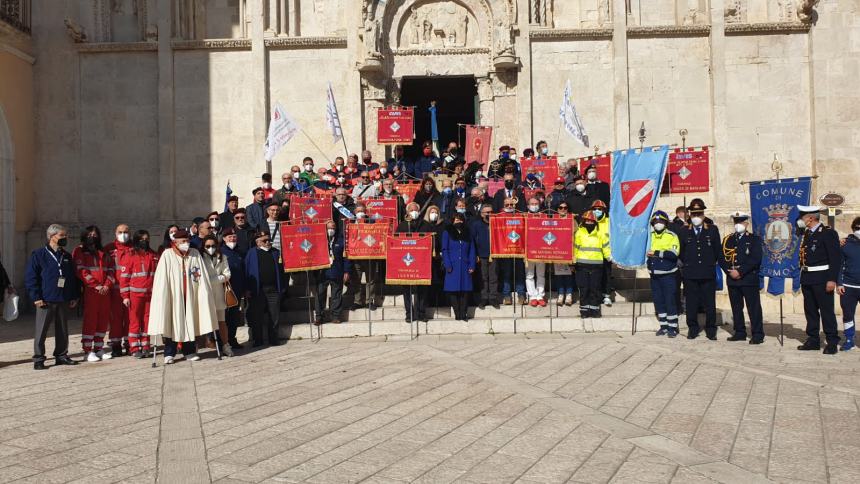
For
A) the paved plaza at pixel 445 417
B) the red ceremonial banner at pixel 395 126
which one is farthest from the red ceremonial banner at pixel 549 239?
the red ceremonial banner at pixel 395 126

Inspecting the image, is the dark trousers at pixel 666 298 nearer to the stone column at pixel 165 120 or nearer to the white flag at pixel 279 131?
the white flag at pixel 279 131

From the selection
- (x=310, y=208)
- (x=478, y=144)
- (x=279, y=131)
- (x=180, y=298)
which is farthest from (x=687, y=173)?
(x=180, y=298)

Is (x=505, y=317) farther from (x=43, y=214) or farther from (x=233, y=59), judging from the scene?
(x=43, y=214)

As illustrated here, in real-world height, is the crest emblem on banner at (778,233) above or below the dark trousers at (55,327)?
above

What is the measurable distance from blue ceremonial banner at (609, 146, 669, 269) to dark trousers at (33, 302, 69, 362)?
8713 mm

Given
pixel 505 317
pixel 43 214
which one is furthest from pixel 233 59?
pixel 505 317

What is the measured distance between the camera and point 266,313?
11.2 m

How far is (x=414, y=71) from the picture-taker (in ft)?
61.1

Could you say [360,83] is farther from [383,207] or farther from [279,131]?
[383,207]

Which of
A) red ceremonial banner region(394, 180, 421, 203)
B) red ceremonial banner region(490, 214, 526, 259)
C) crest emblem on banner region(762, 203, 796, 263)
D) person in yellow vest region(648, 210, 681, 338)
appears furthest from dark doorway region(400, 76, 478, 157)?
crest emblem on banner region(762, 203, 796, 263)

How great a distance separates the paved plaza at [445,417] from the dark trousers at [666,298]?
1.13 metres

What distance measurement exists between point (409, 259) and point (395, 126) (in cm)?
663

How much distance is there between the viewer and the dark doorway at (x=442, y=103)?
74.0ft

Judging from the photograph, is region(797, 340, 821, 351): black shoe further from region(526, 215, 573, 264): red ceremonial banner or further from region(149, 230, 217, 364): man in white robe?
region(149, 230, 217, 364): man in white robe
